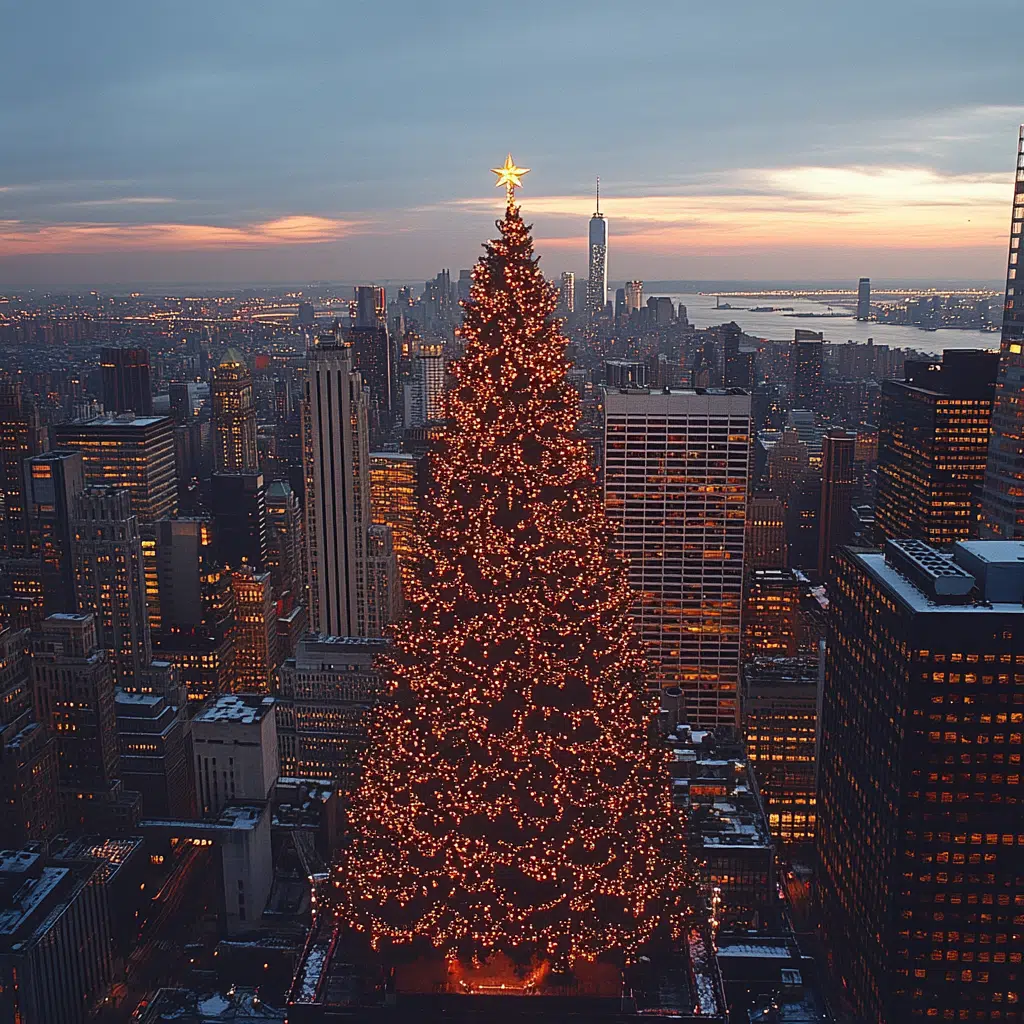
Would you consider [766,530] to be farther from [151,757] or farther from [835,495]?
[151,757]

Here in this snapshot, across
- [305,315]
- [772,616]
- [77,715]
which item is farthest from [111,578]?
[305,315]

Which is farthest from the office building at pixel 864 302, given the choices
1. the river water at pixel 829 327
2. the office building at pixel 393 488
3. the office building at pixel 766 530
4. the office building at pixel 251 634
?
the office building at pixel 251 634

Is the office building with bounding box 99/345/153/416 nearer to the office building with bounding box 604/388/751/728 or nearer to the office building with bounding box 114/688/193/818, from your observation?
the office building with bounding box 114/688/193/818

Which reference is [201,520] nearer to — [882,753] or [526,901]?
[882,753]

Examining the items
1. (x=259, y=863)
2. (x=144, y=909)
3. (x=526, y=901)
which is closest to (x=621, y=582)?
(x=526, y=901)

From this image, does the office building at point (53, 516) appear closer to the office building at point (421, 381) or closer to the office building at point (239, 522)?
the office building at point (239, 522)

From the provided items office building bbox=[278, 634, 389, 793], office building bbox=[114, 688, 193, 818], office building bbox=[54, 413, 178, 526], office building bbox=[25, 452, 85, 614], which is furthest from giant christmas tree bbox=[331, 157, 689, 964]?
office building bbox=[54, 413, 178, 526]
